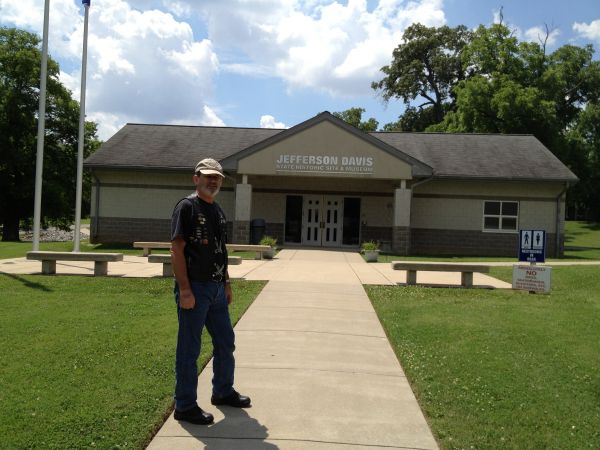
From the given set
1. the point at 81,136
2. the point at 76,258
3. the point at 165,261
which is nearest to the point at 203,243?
the point at 165,261

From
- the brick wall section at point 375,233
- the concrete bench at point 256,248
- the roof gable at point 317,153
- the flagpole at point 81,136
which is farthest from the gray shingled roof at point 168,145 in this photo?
the brick wall section at point 375,233

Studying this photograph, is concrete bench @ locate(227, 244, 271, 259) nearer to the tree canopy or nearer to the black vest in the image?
the black vest

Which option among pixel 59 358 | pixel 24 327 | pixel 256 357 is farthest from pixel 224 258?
pixel 24 327

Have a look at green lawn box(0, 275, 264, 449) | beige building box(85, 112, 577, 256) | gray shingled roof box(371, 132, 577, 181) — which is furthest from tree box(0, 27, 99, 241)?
green lawn box(0, 275, 264, 449)

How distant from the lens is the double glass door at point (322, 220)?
84.0 ft

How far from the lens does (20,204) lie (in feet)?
111

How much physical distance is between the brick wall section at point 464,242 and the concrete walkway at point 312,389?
15168mm

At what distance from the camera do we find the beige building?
73.4ft

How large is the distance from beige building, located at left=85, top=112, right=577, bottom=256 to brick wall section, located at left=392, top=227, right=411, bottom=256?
1.6 inches

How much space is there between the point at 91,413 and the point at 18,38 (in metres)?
37.5

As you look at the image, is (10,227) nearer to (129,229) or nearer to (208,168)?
(129,229)

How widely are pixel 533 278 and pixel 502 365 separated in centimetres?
602

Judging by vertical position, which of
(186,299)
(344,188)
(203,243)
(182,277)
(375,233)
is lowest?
(186,299)

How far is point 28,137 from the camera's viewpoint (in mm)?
34406
